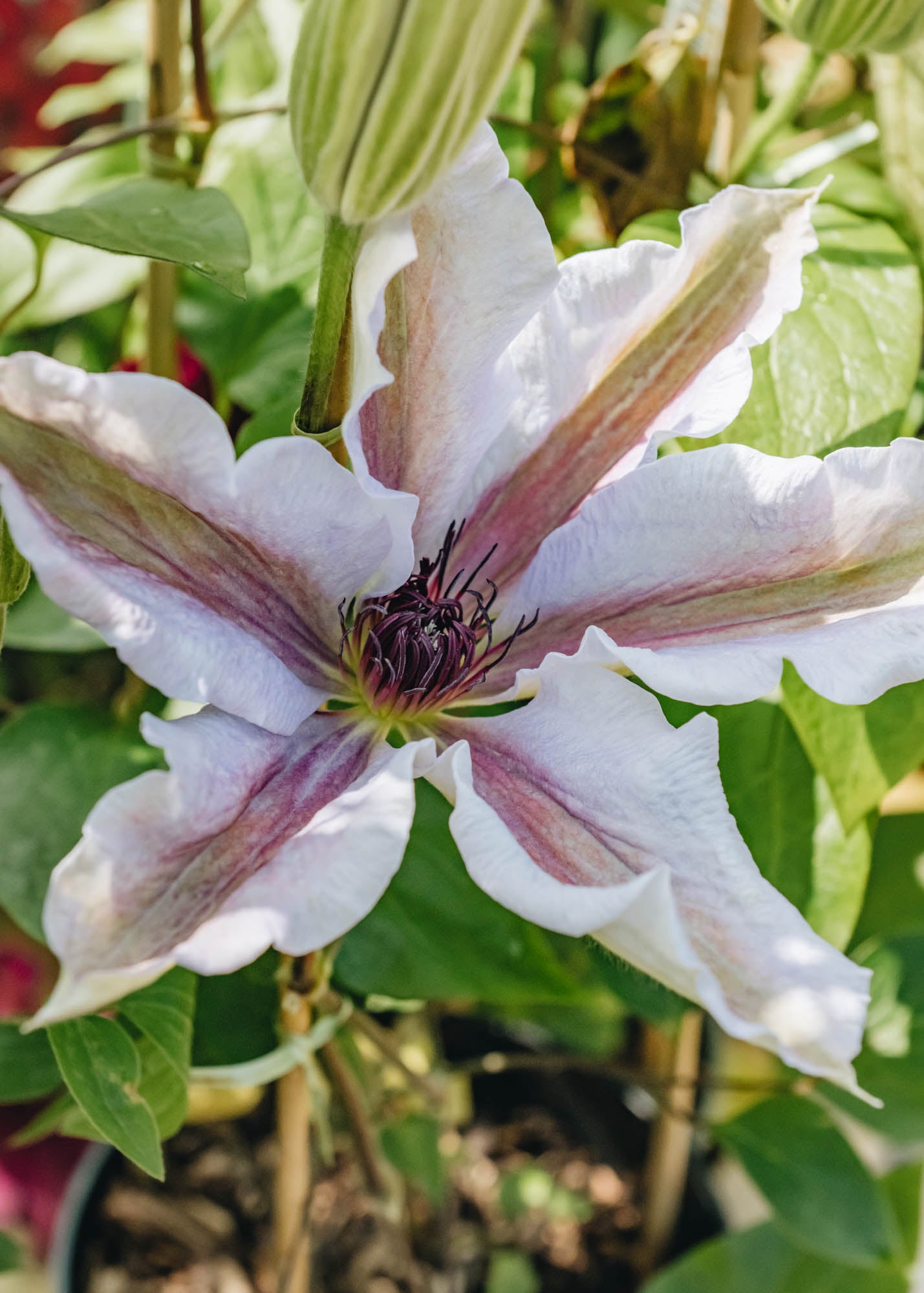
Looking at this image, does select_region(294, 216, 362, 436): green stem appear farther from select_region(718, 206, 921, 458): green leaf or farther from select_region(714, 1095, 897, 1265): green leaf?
select_region(714, 1095, 897, 1265): green leaf

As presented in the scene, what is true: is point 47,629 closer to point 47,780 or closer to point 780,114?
point 47,780

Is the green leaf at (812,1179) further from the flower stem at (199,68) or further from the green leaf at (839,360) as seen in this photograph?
the flower stem at (199,68)

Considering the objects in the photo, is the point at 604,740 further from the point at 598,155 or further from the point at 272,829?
the point at 598,155

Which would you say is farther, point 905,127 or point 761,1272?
point 761,1272

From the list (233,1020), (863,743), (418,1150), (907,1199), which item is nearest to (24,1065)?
(233,1020)

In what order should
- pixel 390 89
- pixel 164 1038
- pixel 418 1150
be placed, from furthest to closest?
pixel 418 1150 < pixel 164 1038 < pixel 390 89
